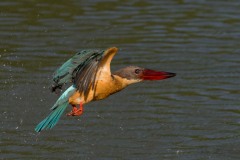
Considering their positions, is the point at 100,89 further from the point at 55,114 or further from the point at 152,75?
the point at 152,75

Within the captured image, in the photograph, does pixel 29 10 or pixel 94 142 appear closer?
pixel 94 142

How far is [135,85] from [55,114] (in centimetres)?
250

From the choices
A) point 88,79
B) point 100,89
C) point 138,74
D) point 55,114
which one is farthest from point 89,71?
point 138,74

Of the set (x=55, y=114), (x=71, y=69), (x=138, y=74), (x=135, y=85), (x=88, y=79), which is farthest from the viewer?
(x=135, y=85)

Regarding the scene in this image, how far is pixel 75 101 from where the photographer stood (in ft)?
22.8

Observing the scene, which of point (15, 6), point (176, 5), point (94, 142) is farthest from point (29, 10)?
point (94, 142)

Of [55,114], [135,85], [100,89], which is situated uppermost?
[100,89]

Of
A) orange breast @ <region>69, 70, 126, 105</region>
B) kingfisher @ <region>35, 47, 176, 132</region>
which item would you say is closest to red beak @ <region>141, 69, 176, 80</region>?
Result: kingfisher @ <region>35, 47, 176, 132</region>

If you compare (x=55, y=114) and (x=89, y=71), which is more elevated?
(x=89, y=71)

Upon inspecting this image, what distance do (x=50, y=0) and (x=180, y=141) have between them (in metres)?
5.25

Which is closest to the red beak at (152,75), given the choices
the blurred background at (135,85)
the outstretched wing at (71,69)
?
the outstretched wing at (71,69)

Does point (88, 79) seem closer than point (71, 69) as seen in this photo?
Yes

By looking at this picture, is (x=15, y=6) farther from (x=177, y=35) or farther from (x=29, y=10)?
(x=177, y=35)

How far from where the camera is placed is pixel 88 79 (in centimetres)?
663
